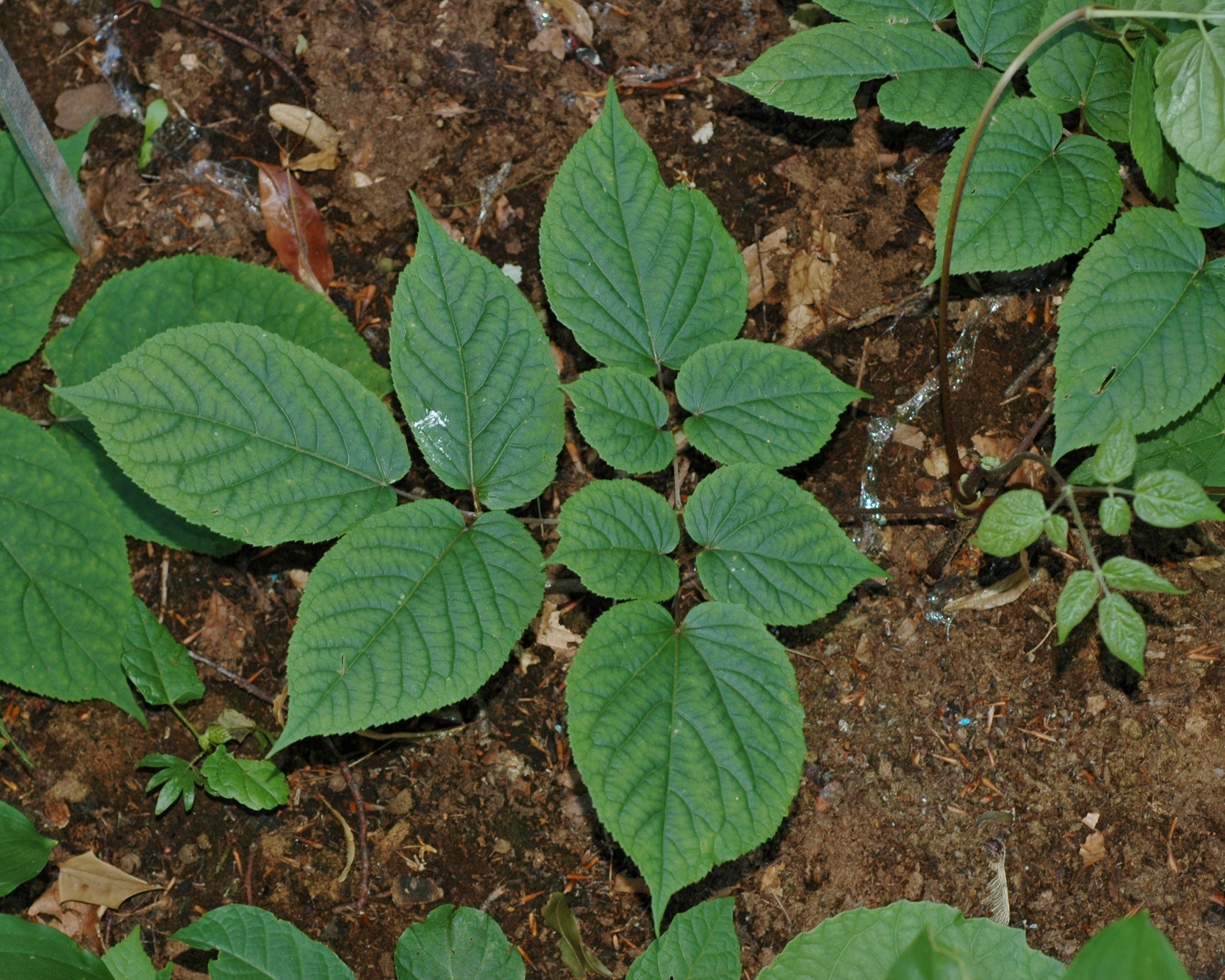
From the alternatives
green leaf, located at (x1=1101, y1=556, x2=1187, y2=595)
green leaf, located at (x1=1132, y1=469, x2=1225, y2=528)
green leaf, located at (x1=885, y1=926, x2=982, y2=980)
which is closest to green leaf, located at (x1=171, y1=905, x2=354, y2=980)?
green leaf, located at (x1=885, y1=926, x2=982, y2=980)

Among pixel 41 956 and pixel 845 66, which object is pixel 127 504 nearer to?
pixel 41 956

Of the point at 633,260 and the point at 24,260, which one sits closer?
the point at 633,260

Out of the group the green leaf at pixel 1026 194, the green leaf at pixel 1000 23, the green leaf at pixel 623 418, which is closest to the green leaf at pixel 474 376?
the green leaf at pixel 623 418

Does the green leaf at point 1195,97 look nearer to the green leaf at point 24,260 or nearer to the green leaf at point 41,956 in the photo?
the green leaf at point 24,260

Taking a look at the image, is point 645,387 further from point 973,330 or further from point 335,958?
point 335,958

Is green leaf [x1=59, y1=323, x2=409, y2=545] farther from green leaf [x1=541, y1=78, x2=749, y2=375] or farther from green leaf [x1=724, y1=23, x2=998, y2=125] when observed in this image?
green leaf [x1=724, y1=23, x2=998, y2=125]

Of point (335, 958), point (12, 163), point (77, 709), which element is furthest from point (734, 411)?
point (12, 163)

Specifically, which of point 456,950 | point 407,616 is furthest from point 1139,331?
point 456,950
